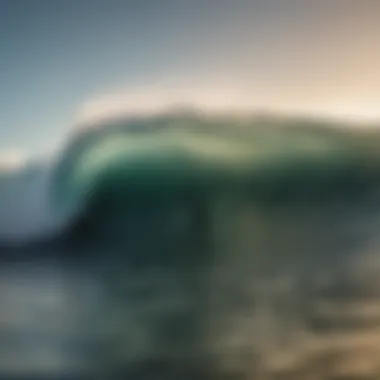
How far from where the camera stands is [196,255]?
1.38 meters

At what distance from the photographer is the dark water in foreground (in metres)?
1.36

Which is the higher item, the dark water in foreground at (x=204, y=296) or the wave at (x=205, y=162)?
the wave at (x=205, y=162)

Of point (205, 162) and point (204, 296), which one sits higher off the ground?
point (205, 162)

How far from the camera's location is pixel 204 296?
1.37m

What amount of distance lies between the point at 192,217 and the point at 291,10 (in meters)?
0.47

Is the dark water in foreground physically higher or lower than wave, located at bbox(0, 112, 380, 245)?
lower

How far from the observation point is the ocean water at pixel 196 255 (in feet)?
4.47

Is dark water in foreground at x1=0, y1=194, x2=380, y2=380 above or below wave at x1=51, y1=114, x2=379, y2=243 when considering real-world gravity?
below

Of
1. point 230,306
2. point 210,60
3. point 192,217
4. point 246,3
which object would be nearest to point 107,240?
point 192,217

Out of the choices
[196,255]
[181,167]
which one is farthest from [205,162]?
[196,255]

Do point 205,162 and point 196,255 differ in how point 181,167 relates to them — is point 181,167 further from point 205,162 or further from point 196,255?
point 196,255

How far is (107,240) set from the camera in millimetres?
1380

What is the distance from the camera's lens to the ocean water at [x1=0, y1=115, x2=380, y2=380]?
1.36 m

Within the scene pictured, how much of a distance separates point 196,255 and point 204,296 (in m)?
0.08
